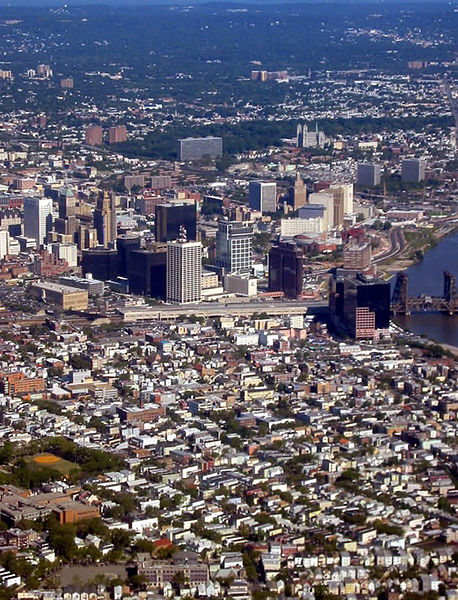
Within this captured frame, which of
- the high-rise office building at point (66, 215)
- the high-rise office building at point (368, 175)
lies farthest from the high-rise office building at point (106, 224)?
the high-rise office building at point (368, 175)

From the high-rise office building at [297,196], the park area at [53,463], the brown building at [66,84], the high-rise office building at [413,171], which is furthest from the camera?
the brown building at [66,84]

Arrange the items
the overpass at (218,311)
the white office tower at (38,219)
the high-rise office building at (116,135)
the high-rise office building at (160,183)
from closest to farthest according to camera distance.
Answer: the overpass at (218,311) < the white office tower at (38,219) < the high-rise office building at (160,183) < the high-rise office building at (116,135)

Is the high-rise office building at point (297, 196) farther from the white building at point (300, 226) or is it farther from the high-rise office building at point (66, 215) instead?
the high-rise office building at point (66, 215)

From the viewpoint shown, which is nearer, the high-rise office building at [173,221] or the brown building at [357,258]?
the brown building at [357,258]

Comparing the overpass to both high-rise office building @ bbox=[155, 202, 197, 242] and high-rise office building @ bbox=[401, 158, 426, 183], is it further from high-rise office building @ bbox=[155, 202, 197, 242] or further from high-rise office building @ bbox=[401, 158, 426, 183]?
high-rise office building @ bbox=[401, 158, 426, 183]

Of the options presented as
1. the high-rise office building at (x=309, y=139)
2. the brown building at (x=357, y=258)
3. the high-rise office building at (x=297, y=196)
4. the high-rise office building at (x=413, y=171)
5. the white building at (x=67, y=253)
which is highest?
the brown building at (x=357, y=258)

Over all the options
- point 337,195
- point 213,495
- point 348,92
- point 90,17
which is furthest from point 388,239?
point 90,17

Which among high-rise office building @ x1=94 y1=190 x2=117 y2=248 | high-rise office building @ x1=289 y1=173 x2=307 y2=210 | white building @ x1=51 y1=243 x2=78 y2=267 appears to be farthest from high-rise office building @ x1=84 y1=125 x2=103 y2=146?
white building @ x1=51 y1=243 x2=78 y2=267

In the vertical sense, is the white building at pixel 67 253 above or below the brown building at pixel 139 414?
below
